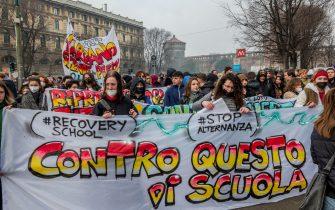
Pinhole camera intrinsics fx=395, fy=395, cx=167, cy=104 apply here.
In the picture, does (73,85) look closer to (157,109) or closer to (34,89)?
(34,89)

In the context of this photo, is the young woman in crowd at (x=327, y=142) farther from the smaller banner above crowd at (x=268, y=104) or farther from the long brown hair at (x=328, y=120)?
the smaller banner above crowd at (x=268, y=104)

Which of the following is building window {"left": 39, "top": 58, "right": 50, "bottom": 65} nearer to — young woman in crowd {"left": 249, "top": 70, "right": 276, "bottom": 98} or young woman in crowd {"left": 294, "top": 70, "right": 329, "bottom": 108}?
young woman in crowd {"left": 249, "top": 70, "right": 276, "bottom": 98}

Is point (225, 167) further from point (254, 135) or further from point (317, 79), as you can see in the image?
point (317, 79)

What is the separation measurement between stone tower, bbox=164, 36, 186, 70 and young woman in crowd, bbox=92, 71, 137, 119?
84.6m

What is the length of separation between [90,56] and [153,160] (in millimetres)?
7328

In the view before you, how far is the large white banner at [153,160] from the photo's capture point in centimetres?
416

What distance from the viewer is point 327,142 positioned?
3.04 metres

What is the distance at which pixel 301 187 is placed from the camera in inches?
209

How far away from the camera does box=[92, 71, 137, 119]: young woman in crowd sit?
4.58m

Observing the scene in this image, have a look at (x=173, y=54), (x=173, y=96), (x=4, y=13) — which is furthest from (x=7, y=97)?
(x=173, y=54)

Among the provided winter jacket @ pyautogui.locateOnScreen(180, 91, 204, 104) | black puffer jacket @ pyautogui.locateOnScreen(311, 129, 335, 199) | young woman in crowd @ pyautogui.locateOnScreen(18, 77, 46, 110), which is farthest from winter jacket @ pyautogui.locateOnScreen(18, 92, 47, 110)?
black puffer jacket @ pyautogui.locateOnScreen(311, 129, 335, 199)

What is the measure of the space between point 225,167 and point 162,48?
84871mm

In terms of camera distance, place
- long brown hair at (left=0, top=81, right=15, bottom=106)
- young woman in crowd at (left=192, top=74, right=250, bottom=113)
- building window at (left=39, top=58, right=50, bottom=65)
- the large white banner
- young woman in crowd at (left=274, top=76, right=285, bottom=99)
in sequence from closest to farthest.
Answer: the large white banner → long brown hair at (left=0, top=81, right=15, bottom=106) → young woman in crowd at (left=192, top=74, right=250, bottom=113) → young woman in crowd at (left=274, top=76, right=285, bottom=99) → building window at (left=39, top=58, right=50, bottom=65)

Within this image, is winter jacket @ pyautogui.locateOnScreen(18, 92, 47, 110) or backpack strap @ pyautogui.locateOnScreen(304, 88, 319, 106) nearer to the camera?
backpack strap @ pyautogui.locateOnScreen(304, 88, 319, 106)
